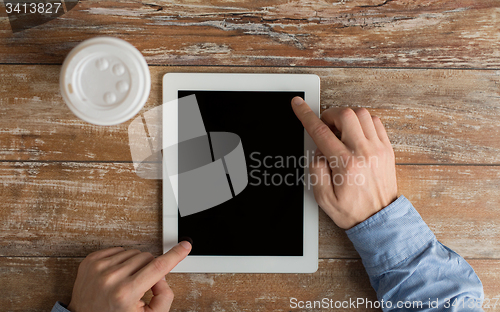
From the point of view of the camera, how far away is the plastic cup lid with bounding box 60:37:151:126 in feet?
1.81

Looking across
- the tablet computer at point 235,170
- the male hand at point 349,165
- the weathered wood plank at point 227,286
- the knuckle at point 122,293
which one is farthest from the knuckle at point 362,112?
the knuckle at point 122,293

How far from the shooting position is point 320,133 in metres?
0.63

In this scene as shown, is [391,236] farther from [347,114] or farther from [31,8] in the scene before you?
[31,8]

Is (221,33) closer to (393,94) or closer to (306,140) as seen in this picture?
(306,140)

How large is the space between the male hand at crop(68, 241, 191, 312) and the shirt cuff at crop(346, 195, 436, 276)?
0.37 meters

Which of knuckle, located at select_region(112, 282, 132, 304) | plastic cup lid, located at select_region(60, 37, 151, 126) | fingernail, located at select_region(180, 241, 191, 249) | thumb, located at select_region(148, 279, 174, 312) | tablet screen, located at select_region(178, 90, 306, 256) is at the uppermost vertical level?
plastic cup lid, located at select_region(60, 37, 151, 126)

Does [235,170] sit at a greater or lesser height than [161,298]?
greater

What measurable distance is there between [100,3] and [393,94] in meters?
0.69

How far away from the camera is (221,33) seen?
0.68 metres

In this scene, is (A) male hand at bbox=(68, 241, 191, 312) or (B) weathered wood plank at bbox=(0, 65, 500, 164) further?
(B) weathered wood plank at bbox=(0, 65, 500, 164)

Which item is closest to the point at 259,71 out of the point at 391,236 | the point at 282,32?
the point at 282,32

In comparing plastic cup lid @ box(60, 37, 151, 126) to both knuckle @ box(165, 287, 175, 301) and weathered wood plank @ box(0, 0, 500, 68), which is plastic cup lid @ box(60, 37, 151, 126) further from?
knuckle @ box(165, 287, 175, 301)

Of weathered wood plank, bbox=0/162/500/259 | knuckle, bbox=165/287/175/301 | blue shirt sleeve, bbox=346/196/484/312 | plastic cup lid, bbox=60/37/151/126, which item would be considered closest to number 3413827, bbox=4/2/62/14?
plastic cup lid, bbox=60/37/151/126

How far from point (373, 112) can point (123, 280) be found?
632mm
